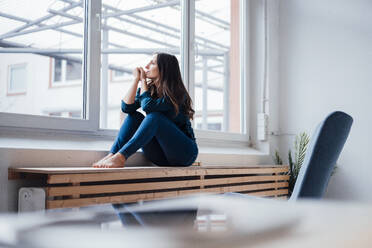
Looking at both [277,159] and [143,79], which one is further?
[277,159]

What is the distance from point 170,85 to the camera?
2820 millimetres

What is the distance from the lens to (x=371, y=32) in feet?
12.5

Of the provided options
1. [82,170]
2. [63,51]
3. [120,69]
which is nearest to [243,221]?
[82,170]

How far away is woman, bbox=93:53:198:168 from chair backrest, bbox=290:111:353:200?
127cm

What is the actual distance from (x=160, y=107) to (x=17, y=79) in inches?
33.7

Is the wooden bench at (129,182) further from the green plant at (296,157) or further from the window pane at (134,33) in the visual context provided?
the window pane at (134,33)

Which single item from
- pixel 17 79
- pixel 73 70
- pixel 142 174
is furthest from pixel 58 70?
pixel 142 174

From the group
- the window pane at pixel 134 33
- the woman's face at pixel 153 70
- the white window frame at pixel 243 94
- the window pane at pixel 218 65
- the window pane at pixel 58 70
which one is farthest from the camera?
the window pane at pixel 218 65

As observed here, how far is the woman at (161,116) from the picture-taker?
8.68 ft

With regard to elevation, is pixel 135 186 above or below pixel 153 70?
below

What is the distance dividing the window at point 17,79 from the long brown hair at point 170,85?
0.77m

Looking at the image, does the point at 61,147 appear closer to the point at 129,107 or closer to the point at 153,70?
the point at 129,107

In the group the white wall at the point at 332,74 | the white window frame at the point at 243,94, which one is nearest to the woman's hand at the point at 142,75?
the white window frame at the point at 243,94

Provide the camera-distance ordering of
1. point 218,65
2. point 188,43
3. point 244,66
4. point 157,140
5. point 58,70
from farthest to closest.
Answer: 1. point 218,65
2. point 244,66
3. point 188,43
4. point 58,70
5. point 157,140
